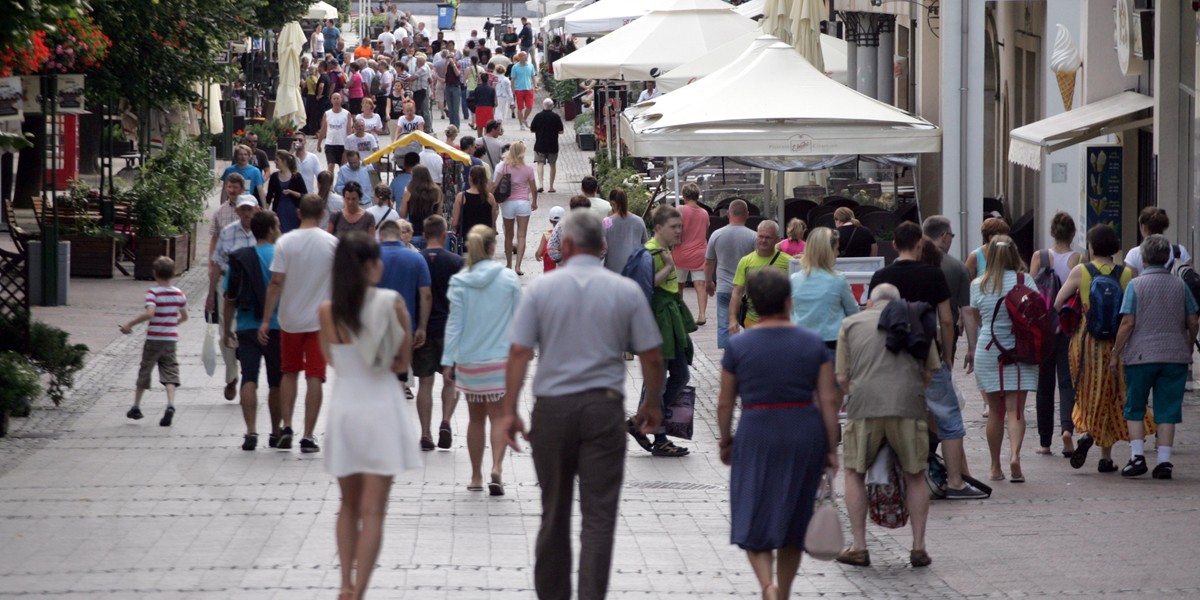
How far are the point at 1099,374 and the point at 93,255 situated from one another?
12914mm

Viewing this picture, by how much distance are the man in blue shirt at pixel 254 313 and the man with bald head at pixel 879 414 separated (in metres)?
4.21

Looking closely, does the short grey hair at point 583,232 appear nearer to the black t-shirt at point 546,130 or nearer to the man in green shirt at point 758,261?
the man in green shirt at point 758,261

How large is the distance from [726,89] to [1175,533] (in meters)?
9.31

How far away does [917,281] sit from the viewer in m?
9.62

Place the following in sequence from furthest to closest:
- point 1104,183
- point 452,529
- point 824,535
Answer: point 1104,183 → point 452,529 → point 824,535

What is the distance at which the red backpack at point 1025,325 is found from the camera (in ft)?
34.7

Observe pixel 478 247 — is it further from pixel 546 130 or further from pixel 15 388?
pixel 546 130

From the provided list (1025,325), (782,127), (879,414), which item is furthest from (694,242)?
(879,414)

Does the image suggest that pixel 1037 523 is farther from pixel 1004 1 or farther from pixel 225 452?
pixel 1004 1

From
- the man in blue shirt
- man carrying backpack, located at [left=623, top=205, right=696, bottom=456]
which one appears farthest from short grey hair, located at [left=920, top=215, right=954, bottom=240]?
the man in blue shirt

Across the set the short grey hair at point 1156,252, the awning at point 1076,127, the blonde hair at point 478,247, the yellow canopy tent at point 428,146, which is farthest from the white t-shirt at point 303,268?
the yellow canopy tent at point 428,146

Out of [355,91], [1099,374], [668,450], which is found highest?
[355,91]

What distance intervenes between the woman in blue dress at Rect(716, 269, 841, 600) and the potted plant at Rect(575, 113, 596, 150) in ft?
99.0

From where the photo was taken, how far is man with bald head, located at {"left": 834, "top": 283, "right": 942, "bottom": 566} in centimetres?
857
